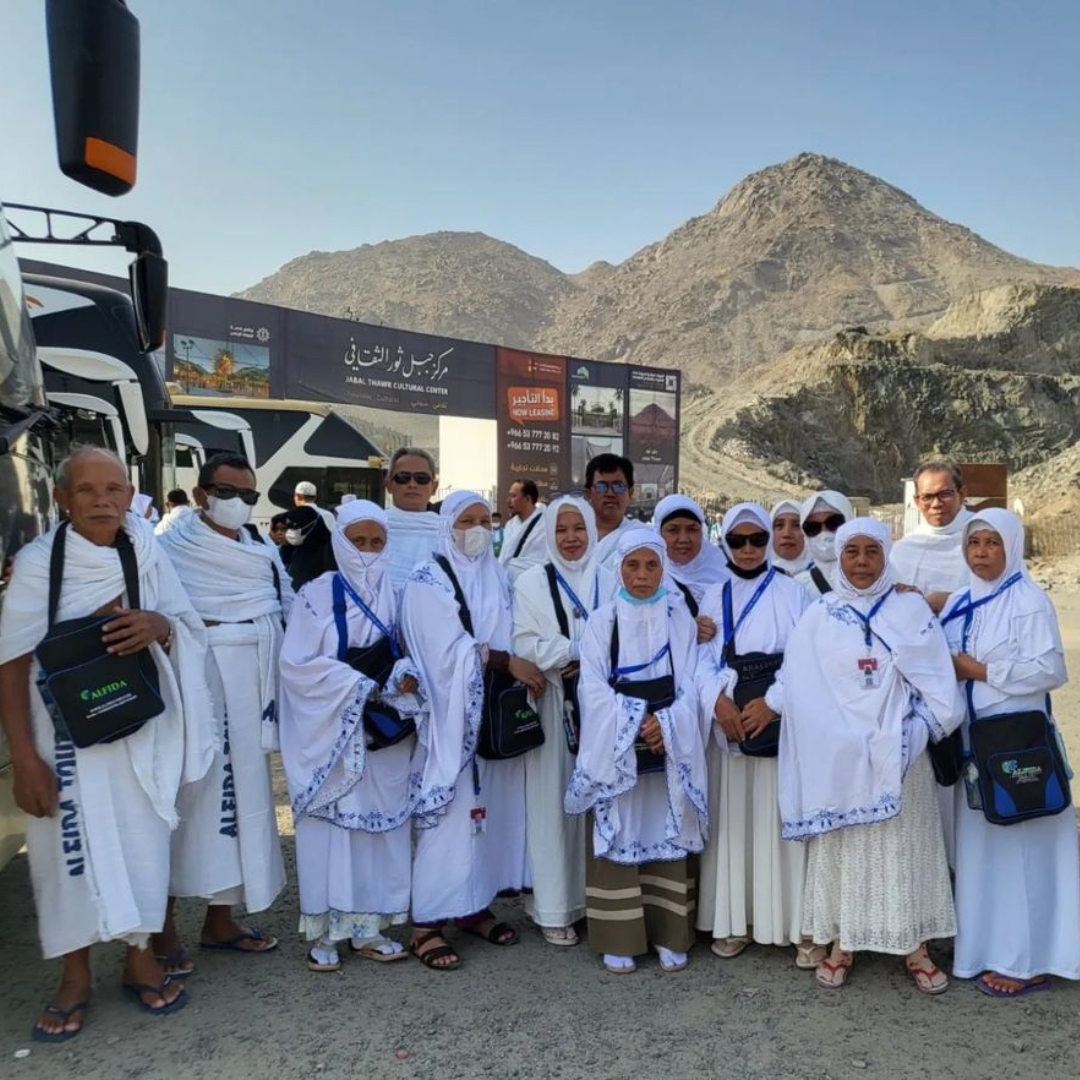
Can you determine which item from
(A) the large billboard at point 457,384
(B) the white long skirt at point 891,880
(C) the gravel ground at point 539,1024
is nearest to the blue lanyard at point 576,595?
(B) the white long skirt at point 891,880

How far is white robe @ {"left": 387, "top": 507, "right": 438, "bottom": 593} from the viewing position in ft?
13.1

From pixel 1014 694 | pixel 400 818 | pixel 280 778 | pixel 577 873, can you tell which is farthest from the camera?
pixel 280 778

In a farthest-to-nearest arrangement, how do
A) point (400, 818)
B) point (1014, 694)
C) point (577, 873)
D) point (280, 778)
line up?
point (280, 778) < point (577, 873) < point (400, 818) < point (1014, 694)

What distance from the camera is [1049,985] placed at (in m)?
3.21

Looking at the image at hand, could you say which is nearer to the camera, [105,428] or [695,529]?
[695,529]

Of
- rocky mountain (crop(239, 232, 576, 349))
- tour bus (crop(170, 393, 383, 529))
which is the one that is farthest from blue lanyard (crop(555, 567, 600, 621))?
rocky mountain (crop(239, 232, 576, 349))

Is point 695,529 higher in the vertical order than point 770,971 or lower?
higher

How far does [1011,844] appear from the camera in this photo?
3205mm

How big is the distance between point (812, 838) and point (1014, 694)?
32.1 inches

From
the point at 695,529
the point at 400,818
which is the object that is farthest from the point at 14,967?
the point at 695,529

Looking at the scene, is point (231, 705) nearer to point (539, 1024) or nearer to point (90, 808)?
point (90, 808)

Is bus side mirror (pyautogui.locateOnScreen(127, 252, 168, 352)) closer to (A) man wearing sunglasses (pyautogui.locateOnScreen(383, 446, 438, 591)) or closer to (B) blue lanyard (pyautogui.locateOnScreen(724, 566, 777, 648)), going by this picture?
(A) man wearing sunglasses (pyautogui.locateOnScreen(383, 446, 438, 591))

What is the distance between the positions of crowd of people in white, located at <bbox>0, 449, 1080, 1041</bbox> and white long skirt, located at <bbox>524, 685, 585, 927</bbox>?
0.4 inches

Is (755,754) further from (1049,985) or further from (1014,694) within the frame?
(1049,985)
